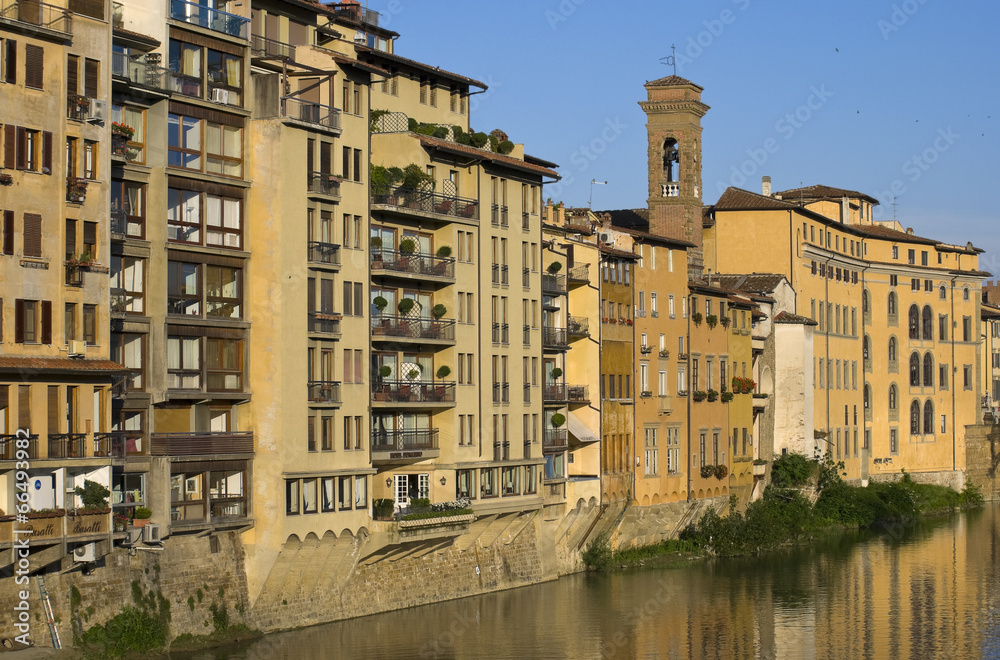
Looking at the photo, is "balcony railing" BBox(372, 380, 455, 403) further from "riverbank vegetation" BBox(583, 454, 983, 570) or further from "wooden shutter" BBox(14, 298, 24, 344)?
"wooden shutter" BBox(14, 298, 24, 344)

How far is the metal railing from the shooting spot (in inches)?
2424

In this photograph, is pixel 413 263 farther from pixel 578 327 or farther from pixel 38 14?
pixel 38 14

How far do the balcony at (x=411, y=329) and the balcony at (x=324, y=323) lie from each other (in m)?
3.17

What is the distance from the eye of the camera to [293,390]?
55375 millimetres

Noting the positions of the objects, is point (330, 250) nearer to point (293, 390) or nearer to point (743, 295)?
point (293, 390)

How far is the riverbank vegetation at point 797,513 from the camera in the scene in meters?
→ 83.9

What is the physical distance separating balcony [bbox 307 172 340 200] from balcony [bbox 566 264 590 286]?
760 inches

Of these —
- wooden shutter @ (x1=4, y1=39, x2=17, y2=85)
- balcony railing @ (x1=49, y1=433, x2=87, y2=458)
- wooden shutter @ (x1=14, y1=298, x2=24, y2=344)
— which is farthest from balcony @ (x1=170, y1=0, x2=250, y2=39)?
balcony railing @ (x1=49, y1=433, x2=87, y2=458)

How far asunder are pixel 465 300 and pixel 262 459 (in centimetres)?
1399

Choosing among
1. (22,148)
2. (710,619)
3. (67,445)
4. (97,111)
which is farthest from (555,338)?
(22,148)

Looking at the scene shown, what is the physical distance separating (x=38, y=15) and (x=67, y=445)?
11630 mm

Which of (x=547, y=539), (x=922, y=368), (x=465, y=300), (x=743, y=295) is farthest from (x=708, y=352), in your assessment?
(x=922, y=368)

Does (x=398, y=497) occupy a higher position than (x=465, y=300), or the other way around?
(x=465, y=300)

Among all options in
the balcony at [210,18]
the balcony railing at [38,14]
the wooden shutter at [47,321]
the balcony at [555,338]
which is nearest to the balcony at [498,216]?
the balcony at [555,338]
